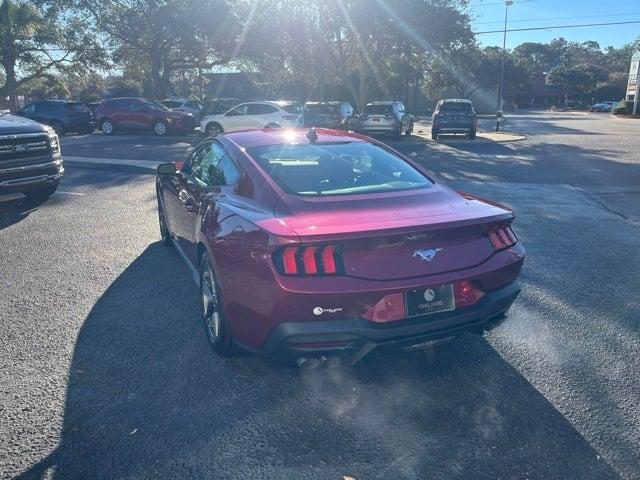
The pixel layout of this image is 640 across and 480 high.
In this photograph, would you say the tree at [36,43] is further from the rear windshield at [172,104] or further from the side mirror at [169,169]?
the side mirror at [169,169]

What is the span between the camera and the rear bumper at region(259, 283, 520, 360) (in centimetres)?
304

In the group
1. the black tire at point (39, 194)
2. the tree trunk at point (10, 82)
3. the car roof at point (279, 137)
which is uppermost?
the tree trunk at point (10, 82)

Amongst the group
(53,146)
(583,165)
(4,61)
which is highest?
(4,61)

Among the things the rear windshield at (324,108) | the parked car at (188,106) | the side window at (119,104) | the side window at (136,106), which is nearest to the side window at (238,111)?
the rear windshield at (324,108)

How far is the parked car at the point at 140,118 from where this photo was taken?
24234mm

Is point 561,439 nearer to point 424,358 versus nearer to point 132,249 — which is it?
point 424,358

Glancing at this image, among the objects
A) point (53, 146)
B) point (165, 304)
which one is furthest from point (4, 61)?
point (165, 304)

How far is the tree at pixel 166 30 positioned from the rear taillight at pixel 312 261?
3050 cm

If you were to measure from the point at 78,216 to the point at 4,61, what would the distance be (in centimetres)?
3229

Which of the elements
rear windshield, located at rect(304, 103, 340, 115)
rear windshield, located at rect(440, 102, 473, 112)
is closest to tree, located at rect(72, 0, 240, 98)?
rear windshield, located at rect(304, 103, 340, 115)

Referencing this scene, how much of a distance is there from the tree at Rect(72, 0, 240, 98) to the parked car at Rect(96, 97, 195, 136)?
8115mm

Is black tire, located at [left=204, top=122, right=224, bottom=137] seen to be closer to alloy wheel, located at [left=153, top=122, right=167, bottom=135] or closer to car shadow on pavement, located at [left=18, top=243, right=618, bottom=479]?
alloy wheel, located at [left=153, top=122, right=167, bottom=135]

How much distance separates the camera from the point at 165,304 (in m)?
4.89

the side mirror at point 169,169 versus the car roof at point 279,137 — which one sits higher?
the car roof at point 279,137
